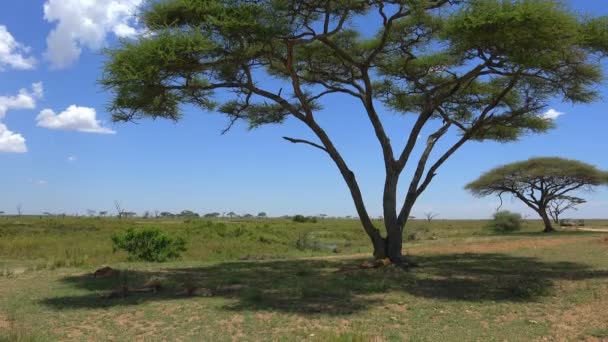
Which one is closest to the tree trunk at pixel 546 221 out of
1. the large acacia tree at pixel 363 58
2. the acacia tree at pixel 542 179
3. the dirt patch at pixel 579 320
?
the acacia tree at pixel 542 179

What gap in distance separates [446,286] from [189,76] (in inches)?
318

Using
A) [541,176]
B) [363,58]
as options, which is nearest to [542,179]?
[541,176]

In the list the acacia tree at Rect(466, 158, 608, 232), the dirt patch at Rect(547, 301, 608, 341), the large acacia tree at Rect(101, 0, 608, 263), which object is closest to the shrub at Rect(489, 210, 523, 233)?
the acacia tree at Rect(466, 158, 608, 232)

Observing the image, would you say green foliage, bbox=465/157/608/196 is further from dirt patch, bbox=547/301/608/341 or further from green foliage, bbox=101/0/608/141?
dirt patch, bbox=547/301/608/341

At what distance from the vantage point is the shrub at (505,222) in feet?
163

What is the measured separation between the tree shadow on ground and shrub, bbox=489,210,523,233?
34153 mm

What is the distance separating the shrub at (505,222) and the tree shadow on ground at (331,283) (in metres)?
34.2

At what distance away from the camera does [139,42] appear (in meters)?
12.7

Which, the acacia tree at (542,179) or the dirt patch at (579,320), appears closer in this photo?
the dirt patch at (579,320)

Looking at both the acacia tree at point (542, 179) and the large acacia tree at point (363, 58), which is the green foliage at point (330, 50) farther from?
the acacia tree at point (542, 179)

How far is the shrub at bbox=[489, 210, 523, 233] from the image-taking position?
4978 centimetres

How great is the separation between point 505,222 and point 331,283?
41426mm

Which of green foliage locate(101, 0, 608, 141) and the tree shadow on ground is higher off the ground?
green foliage locate(101, 0, 608, 141)

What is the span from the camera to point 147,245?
20594mm
